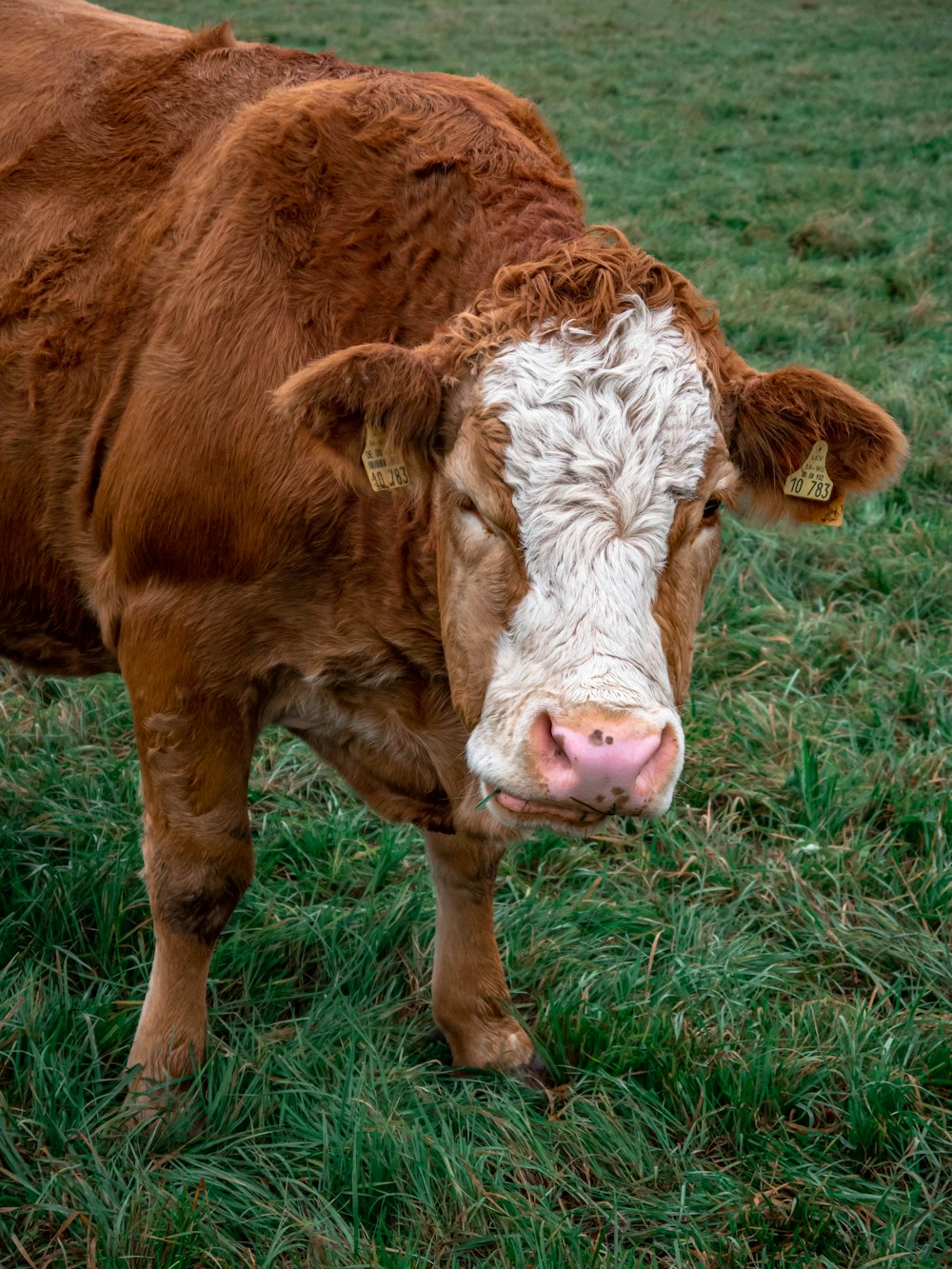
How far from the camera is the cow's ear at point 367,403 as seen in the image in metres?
2.25

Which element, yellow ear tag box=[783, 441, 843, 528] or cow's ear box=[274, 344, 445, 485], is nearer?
cow's ear box=[274, 344, 445, 485]

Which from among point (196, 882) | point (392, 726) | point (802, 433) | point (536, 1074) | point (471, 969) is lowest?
point (536, 1074)

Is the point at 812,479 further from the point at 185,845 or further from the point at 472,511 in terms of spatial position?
the point at 185,845

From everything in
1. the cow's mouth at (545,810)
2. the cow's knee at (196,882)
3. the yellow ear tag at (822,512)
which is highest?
the yellow ear tag at (822,512)

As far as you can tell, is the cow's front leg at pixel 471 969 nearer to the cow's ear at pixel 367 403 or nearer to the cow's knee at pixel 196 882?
the cow's knee at pixel 196 882

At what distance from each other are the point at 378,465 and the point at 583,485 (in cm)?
45

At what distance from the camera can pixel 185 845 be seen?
8.98 ft

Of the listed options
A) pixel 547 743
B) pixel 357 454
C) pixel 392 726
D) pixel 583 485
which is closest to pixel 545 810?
pixel 547 743

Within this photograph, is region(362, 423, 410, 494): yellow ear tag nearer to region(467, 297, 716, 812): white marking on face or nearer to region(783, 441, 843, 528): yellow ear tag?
region(467, 297, 716, 812): white marking on face

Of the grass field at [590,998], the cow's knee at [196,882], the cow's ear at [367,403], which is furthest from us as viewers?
the cow's knee at [196,882]

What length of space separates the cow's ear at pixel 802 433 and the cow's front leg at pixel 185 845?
1205 mm

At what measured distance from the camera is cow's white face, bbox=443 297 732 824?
200 centimetres

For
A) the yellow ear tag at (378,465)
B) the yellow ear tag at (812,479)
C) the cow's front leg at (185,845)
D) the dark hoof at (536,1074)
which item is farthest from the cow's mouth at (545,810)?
the dark hoof at (536,1074)

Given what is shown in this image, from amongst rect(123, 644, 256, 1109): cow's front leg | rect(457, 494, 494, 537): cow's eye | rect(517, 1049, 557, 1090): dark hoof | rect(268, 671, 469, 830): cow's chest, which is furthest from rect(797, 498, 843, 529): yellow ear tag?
rect(517, 1049, 557, 1090): dark hoof
